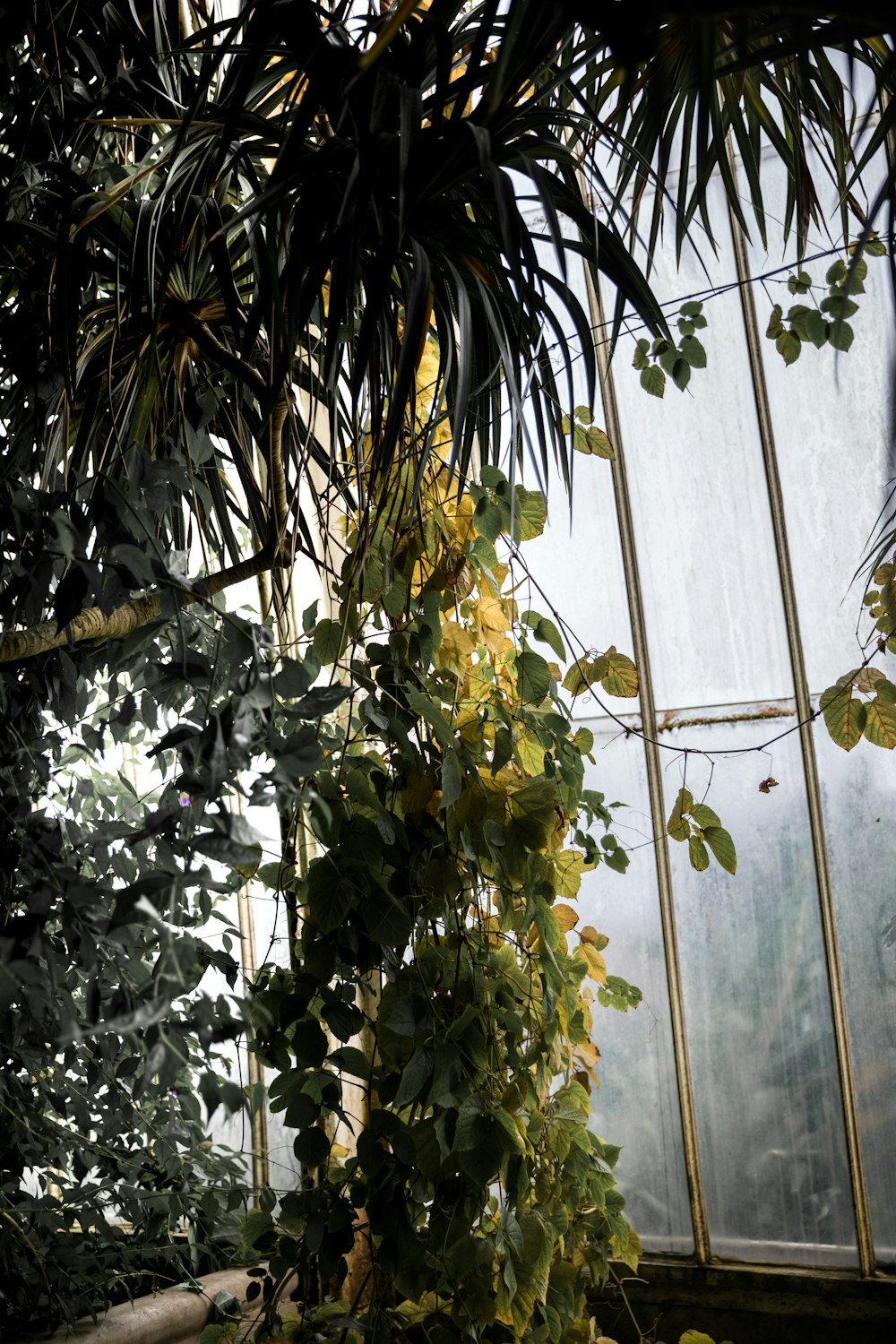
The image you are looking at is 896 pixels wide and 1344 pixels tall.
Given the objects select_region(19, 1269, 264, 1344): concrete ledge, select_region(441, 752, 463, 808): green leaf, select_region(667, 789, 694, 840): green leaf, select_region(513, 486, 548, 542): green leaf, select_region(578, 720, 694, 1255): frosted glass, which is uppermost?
select_region(513, 486, 548, 542): green leaf

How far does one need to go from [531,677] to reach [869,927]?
3.84 feet

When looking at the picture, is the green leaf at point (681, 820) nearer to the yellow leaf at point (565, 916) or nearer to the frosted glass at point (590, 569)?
the yellow leaf at point (565, 916)

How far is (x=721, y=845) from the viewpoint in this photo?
146cm

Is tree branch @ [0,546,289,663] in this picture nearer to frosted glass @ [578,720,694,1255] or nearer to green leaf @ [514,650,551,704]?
green leaf @ [514,650,551,704]

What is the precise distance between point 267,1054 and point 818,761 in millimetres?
1355

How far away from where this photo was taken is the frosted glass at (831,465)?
2193 mm

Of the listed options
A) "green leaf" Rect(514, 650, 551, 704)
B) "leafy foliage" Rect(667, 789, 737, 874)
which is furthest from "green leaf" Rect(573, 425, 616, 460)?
"leafy foliage" Rect(667, 789, 737, 874)

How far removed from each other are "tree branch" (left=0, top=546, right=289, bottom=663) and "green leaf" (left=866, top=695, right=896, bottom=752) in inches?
31.6

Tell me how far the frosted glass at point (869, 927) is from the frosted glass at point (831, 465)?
0.20 meters

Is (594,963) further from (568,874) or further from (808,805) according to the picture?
(808,805)

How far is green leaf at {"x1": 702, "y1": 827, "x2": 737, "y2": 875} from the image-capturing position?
1.46 metres

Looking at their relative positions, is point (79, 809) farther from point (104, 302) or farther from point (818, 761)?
point (818, 761)

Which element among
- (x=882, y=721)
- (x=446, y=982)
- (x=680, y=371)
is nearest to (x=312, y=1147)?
(x=446, y=982)

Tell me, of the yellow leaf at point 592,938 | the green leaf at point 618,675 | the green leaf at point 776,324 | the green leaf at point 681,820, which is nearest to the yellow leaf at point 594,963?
the yellow leaf at point 592,938
